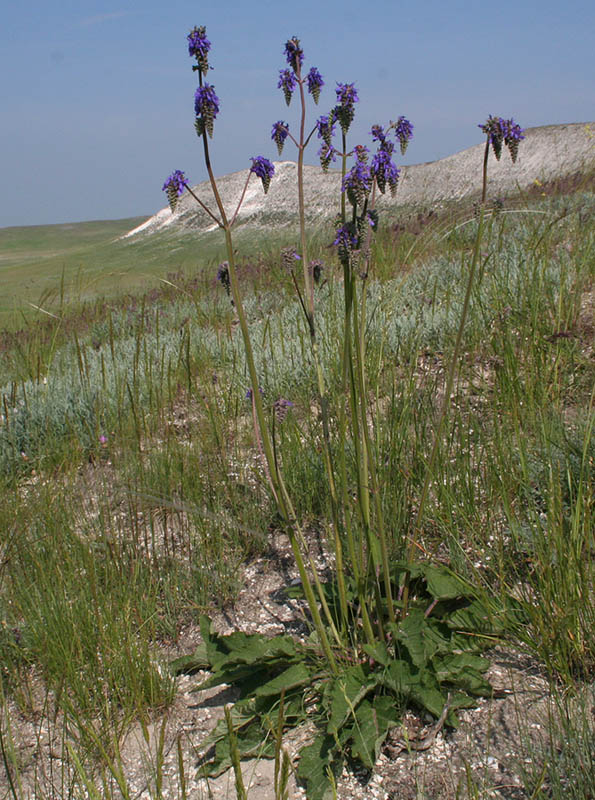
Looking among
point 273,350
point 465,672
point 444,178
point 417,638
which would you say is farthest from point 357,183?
point 444,178

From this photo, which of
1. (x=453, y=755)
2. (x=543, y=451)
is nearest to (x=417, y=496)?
(x=543, y=451)

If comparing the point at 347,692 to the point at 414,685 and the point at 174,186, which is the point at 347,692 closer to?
the point at 414,685

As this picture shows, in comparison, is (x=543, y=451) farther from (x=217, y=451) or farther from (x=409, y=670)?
(x=217, y=451)

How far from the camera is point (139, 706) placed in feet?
5.68

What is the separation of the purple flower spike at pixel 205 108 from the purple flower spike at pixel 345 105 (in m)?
0.34

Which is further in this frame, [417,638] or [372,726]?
[417,638]

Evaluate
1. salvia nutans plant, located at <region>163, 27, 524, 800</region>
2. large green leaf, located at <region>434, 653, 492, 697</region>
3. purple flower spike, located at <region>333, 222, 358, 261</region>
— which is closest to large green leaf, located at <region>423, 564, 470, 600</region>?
salvia nutans plant, located at <region>163, 27, 524, 800</region>

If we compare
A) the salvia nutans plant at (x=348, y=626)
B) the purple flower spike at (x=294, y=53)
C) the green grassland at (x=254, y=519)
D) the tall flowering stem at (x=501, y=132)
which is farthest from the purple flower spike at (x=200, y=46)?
the green grassland at (x=254, y=519)

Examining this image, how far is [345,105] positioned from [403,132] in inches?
7.8

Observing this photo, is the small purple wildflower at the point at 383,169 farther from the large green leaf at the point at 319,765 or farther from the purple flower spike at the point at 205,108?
the large green leaf at the point at 319,765

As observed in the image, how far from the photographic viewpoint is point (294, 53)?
67.1 inches

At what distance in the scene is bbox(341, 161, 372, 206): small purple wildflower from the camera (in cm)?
150

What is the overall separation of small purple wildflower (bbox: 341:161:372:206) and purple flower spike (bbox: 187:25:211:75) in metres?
0.46

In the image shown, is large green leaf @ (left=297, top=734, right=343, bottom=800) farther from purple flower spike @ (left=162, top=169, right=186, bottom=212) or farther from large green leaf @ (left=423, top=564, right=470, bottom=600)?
purple flower spike @ (left=162, top=169, right=186, bottom=212)
